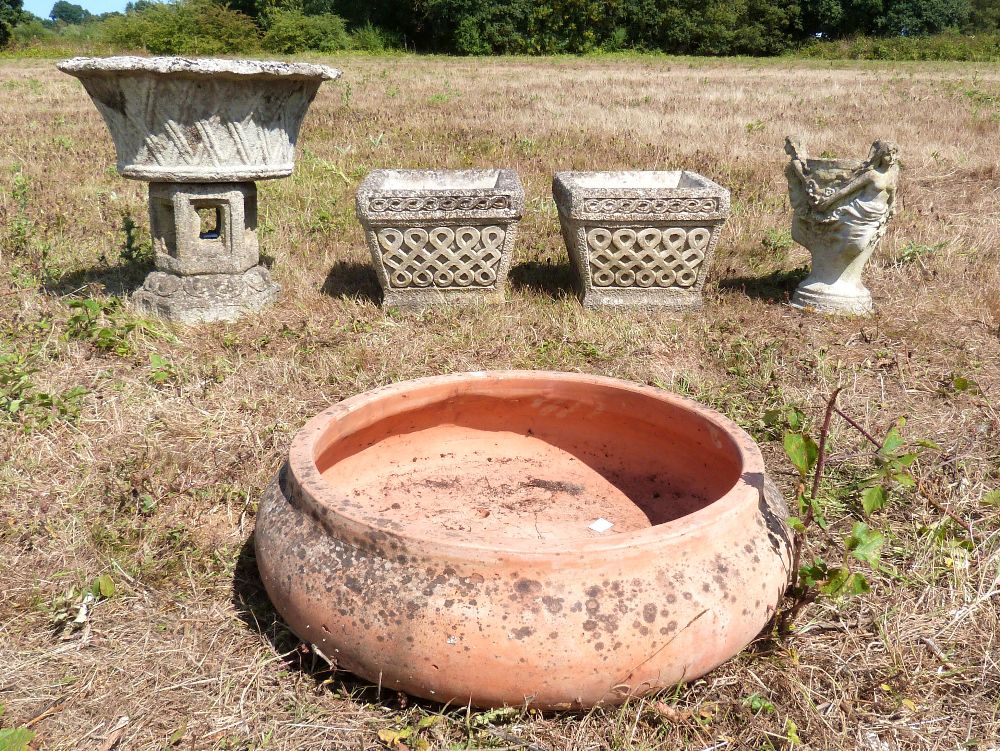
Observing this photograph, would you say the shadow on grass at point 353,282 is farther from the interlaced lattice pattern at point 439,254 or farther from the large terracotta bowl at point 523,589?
the large terracotta bowl at point 523,589

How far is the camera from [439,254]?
4.50 m

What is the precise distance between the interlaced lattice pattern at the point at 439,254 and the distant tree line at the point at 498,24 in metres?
24.0

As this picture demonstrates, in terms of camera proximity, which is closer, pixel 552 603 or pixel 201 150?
pixel 552 603

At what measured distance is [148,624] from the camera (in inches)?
92.0

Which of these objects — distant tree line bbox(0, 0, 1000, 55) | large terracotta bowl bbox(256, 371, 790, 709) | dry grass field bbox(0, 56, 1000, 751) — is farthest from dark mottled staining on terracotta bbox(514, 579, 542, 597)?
distant tree line bbox(0, 0, 1000, 55)

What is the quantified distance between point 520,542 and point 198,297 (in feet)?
10.5

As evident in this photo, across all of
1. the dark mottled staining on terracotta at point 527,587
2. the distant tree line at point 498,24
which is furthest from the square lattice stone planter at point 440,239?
the distant tree line at point 498,24

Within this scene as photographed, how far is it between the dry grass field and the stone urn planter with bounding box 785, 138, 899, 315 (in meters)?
0.21

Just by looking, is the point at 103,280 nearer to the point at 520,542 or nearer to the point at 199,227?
the point at 199,227

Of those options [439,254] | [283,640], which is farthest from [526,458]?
[439,254]

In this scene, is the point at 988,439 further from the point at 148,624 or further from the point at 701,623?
the point at 148,624

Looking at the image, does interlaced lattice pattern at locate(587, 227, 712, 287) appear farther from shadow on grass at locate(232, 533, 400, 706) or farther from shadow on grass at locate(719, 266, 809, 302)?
shadow on grass at locate(232, 533, 400, 706)

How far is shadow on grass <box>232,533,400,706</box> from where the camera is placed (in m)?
2.04

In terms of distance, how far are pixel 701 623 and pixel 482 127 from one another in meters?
7.97
